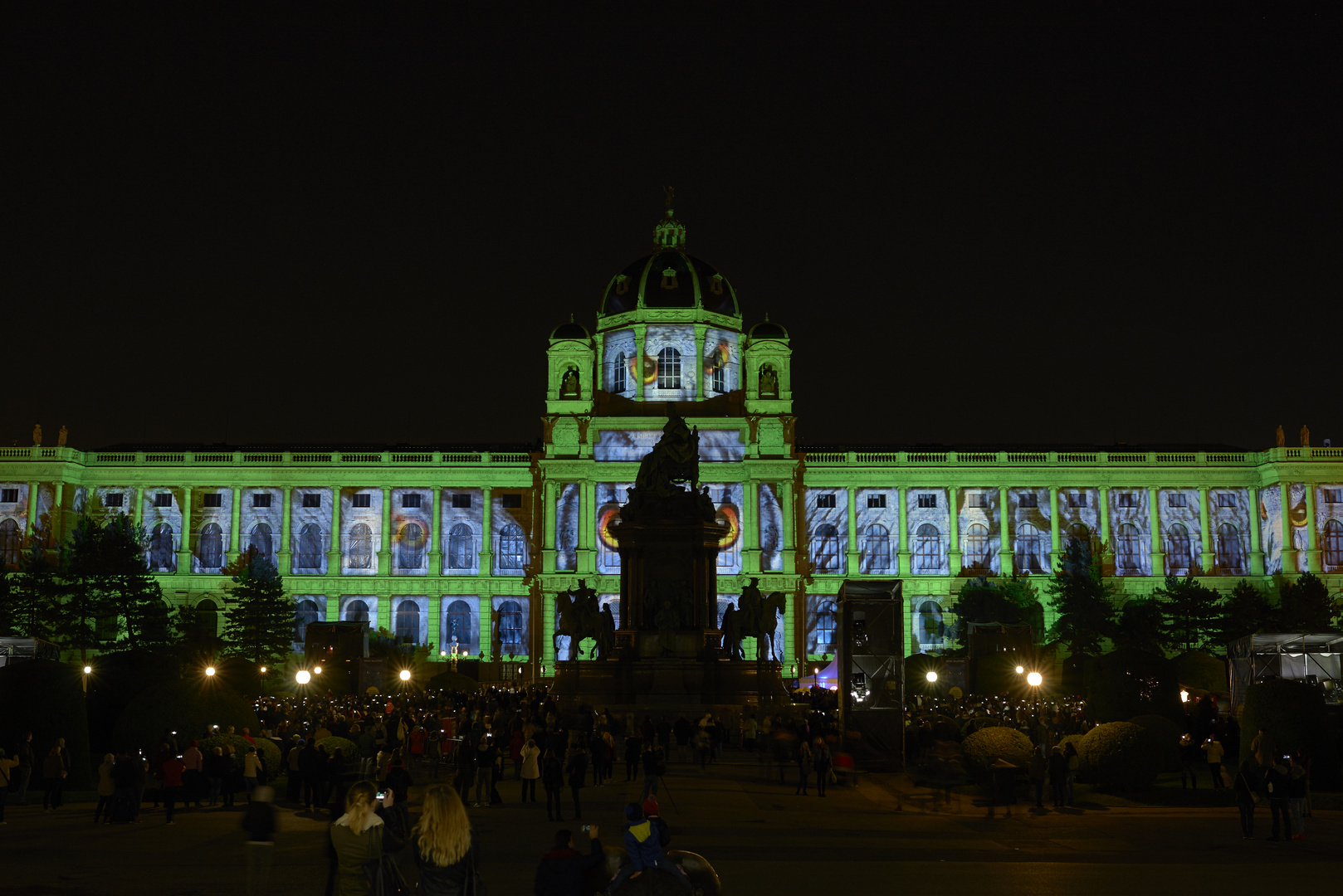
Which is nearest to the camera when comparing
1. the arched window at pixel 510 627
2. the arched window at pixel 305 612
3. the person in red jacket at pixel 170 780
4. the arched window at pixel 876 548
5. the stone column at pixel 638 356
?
the person in red jacket at pixel 170 780

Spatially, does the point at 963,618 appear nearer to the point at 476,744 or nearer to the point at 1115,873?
the point at 476,744

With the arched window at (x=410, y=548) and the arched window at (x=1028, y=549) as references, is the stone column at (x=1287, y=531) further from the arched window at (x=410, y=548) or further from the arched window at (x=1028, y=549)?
the arched window at (x=410, y=548)

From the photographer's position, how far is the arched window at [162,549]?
102625 mm

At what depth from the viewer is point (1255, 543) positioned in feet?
333

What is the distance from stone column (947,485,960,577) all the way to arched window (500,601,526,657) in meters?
29.6

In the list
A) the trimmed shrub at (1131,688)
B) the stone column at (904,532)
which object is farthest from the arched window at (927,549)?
the trimmed shrub at (1131,688)

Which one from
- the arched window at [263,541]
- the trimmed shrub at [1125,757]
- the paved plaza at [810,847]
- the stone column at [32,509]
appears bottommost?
the paved plaza at [810,847]

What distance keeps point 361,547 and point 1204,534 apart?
58.4 meters

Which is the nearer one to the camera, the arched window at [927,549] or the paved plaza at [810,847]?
the paved plaza at [810,847]

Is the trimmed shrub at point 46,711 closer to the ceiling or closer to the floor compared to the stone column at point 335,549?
closer to the floor

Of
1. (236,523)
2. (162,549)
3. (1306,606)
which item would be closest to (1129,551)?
(1306,606)

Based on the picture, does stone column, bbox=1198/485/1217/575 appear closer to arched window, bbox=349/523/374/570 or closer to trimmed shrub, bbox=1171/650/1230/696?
trimmed shrub, bbox=1171/650/1230/696

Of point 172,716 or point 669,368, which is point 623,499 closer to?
point 669,368

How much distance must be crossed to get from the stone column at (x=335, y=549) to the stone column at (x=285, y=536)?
2736 mm
